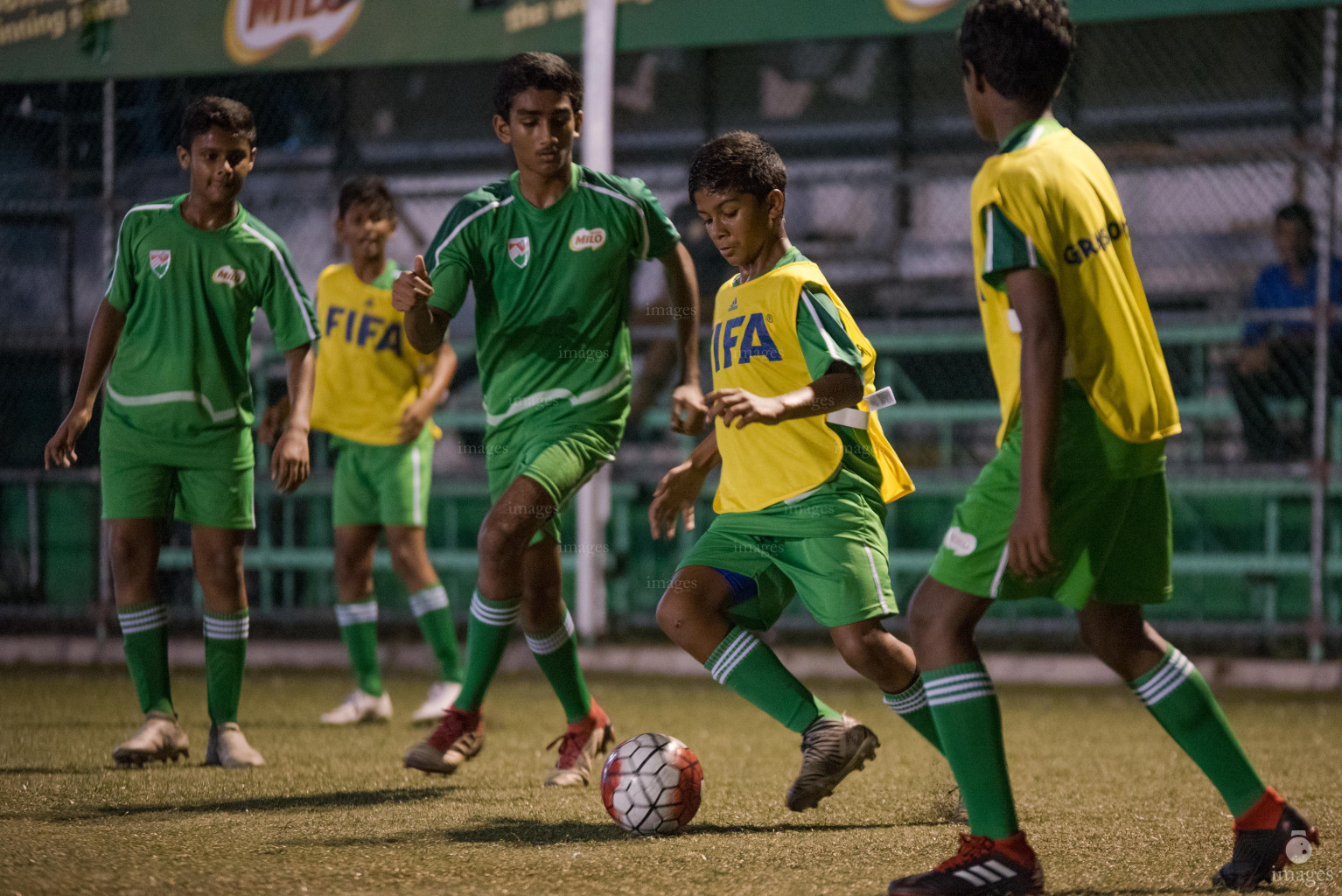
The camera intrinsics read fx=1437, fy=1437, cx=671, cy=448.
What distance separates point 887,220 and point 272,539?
5.14 m

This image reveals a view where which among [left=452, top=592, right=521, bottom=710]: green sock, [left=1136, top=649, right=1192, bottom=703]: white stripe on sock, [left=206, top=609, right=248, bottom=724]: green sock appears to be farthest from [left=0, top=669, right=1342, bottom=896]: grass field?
[left=1136, top=649, right=1192, bottom=703]: white stripe on sock

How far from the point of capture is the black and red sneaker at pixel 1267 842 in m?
2.82

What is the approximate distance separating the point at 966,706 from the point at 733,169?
60.8 inches

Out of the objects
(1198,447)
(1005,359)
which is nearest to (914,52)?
(1198,447)

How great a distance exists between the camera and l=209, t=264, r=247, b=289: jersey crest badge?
4.65m

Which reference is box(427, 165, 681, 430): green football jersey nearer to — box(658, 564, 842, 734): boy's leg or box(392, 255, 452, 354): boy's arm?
box(392, 255, 452, 354): boy's arm

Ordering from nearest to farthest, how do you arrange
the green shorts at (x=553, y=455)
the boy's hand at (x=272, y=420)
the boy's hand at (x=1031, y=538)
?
1. the boy's hand at (x=1031, y=538)
2. the green shorts at (x=553, y=455)
3. the boy's hand at (x=272, y=420)

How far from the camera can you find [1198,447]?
8938mm

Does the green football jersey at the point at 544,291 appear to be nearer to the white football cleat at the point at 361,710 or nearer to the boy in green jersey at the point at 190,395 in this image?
the boy in green jersey at the point at 190,395

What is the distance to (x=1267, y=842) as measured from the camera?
283 centimetres

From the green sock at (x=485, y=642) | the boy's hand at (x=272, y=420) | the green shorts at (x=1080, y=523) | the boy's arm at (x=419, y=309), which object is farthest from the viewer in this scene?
the boy's hand at (x=272, y=420)

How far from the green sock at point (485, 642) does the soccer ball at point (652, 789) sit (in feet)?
2.97

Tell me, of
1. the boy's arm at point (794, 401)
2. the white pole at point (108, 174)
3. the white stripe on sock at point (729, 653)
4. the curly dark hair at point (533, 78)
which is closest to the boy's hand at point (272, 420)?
the curly dark hair at point (533, 78)

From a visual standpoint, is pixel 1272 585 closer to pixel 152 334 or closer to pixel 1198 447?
pixel 1198 447
